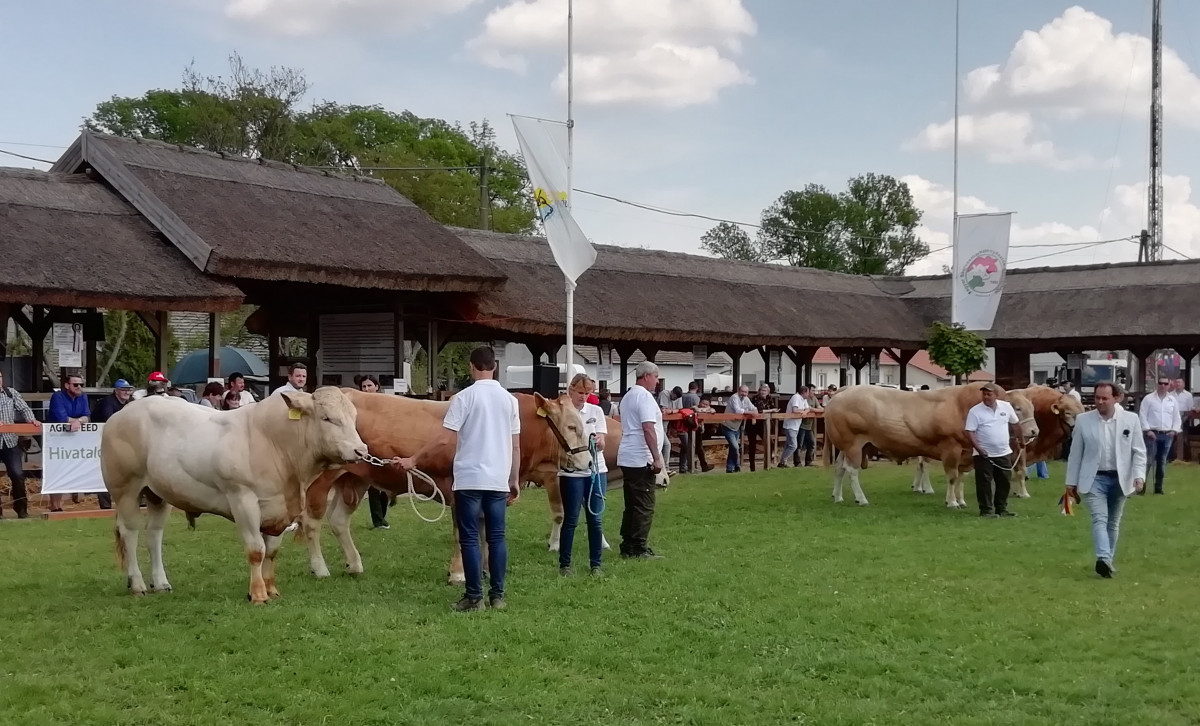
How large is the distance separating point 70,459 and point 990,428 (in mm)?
11286

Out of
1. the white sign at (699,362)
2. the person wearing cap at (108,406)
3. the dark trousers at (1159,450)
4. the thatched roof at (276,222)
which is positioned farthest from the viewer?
the white sign at (699,362)

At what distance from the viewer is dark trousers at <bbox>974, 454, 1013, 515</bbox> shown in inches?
550

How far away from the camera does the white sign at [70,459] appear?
1357 centimetres

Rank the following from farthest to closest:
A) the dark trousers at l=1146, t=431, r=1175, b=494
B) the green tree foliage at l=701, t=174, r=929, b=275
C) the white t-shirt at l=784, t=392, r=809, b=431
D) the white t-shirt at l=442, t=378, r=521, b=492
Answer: the green tree foliage at l=701, t=174, r=929, b=275, the white t-shirt at l=784, t=392, r=809, b=431, the dark trousers at l=1146, t=431, r=1175, b=494, the white t-shirt at l=442, t=378, r=521, b=492

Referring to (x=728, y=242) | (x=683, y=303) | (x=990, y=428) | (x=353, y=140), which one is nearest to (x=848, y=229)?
(x=728, y=242)

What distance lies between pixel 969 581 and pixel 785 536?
9.42 feet

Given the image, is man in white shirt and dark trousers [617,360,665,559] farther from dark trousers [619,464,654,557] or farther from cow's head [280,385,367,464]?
cow's head [280,385,367,464]

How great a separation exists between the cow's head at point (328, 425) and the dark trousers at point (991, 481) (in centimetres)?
864

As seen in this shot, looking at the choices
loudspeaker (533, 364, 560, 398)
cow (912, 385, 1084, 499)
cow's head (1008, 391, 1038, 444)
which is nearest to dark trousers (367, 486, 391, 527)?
loudspeaker (533, 364, 560, 398)

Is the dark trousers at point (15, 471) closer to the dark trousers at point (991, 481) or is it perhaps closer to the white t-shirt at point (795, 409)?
the dark trousers at point (991, 481)

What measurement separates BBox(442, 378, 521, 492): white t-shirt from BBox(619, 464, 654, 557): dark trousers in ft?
8.67

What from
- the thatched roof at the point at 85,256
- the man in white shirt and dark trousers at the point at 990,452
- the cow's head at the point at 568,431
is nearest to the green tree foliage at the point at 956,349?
the man in white shirt and dark trousers at the point at 990,452

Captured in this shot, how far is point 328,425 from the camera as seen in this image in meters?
8.26

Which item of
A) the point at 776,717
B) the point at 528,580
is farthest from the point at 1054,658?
the point at 528,580
